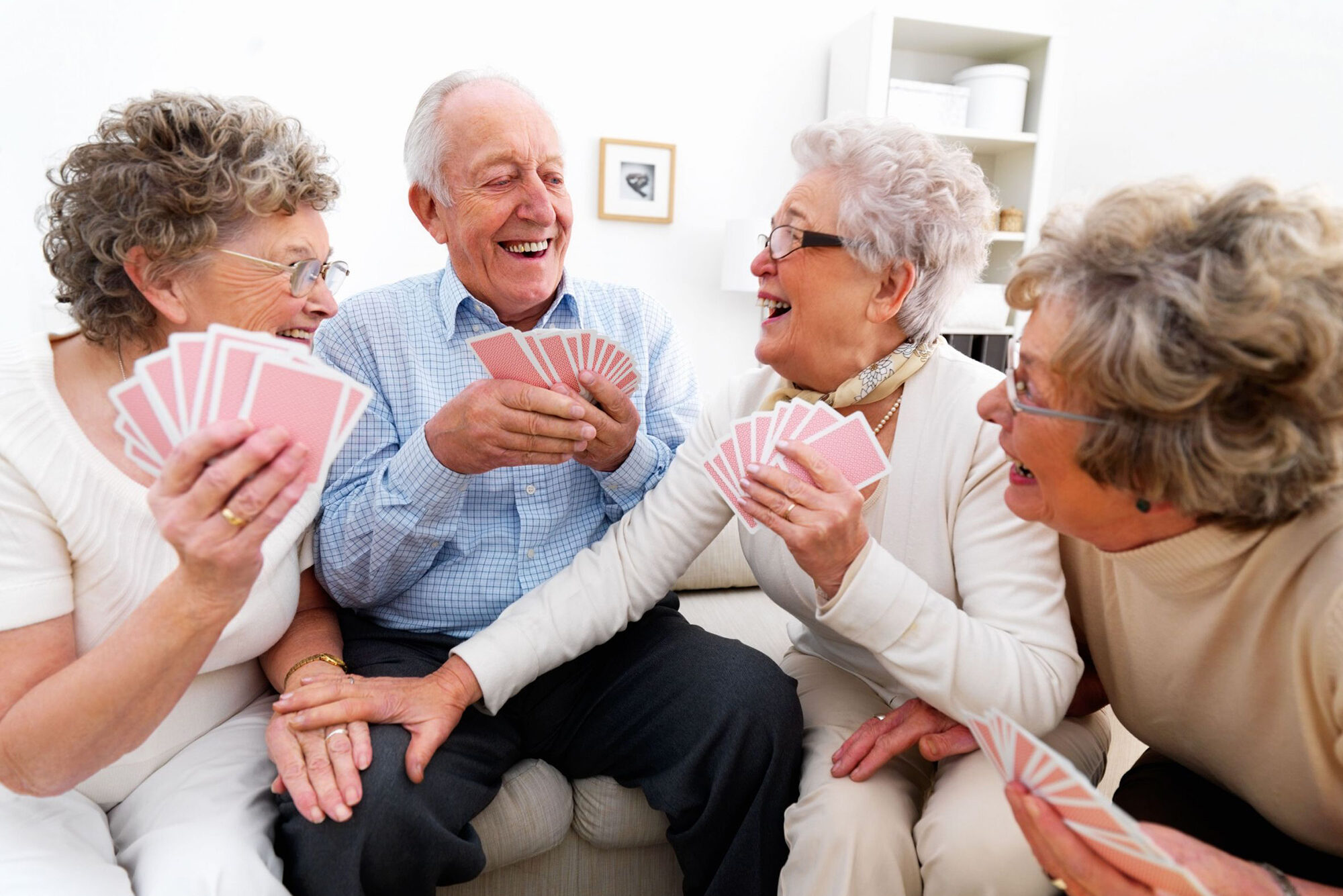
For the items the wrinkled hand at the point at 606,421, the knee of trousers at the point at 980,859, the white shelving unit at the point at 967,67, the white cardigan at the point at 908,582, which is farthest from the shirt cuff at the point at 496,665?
the white shelving unit at the point at 967,67

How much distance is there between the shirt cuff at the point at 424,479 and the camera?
1644 mm

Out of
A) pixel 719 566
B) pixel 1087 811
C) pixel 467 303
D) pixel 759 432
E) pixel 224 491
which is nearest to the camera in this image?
pixel 1087 811

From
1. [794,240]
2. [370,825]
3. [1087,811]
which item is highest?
[794,240]

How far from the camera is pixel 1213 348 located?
3.37 ft

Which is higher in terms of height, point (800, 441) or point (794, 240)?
point (794, 240)

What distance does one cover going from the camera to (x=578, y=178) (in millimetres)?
4102

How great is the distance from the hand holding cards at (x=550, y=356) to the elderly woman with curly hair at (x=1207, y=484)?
68cm

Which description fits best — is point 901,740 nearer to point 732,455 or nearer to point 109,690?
point 732,455

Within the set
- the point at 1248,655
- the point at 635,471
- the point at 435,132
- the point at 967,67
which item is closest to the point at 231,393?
the point at 635,471

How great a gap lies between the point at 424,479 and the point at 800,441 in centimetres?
72

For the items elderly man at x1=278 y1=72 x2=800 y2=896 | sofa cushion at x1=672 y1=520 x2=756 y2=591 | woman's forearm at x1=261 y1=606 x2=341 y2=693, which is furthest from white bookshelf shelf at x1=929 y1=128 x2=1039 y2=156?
woman's forearm at x1=261 y1=606 x2=341 y2=693

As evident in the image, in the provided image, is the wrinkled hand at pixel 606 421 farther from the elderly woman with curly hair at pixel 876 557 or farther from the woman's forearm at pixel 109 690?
the woman's forearm at pixel 109 690

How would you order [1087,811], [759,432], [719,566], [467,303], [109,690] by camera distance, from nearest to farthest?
[1087,811], [109,690], [759,432], [467,303], [719,566]

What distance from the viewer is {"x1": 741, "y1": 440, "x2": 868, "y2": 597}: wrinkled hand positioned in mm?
1350
